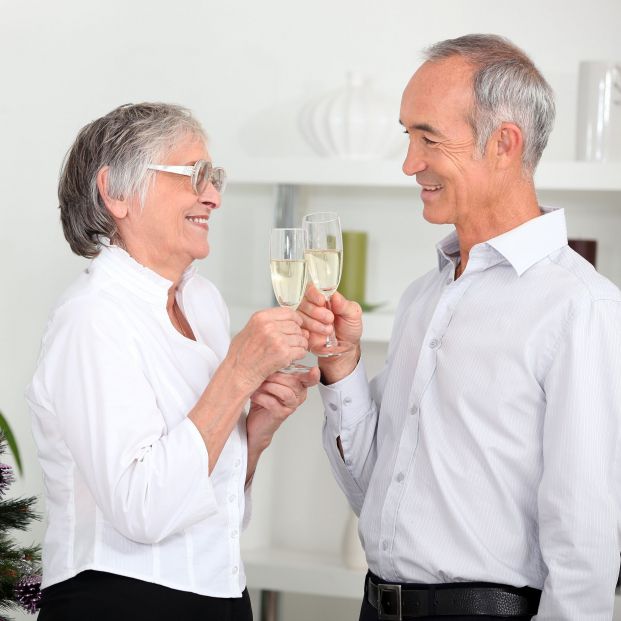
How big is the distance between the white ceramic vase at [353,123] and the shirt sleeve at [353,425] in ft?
3.69

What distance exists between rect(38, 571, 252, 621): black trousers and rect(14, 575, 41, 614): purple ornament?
28 centimetres

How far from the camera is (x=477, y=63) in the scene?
5.49 feet

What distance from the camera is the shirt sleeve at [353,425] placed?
184 cm

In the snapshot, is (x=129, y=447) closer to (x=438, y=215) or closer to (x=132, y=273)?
(x=132, y=273)

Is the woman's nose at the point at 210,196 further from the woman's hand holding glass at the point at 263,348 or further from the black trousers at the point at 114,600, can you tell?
the black trousers at the point at 114,600

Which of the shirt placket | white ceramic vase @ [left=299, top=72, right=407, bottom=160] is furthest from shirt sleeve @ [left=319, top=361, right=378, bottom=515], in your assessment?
white ceramic vase @ [left=299, top=72, right=407, bottom=160]

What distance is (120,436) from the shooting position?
1492mm

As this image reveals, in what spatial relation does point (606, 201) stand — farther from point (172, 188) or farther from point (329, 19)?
point (172, 188)

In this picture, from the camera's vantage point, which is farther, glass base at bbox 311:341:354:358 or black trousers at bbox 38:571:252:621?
glass base at bbox 311:341:354:358

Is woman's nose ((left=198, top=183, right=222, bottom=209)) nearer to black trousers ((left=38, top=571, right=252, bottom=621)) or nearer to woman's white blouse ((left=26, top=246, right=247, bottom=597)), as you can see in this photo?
woman's white blouse ((left=26, top=246, right=247, bottom=597))

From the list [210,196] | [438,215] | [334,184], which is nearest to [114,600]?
[210,196]

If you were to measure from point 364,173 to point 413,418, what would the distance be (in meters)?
1.26

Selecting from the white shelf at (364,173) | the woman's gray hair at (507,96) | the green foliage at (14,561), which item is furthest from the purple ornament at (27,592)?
the white shelf at (364,173)

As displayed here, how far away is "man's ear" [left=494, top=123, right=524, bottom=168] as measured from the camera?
1655 mm
